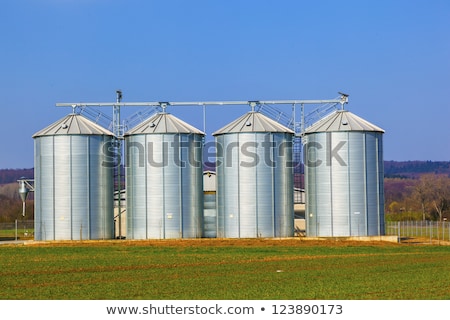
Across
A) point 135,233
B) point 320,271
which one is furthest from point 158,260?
point 135,233

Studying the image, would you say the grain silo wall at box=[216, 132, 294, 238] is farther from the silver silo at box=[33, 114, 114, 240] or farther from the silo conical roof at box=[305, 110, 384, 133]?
the silver silo at box=[33, 114, 114, 240]

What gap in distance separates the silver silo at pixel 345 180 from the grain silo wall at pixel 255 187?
2.13 meters

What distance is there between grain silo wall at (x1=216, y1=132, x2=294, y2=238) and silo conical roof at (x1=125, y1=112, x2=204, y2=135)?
3381 millimetres

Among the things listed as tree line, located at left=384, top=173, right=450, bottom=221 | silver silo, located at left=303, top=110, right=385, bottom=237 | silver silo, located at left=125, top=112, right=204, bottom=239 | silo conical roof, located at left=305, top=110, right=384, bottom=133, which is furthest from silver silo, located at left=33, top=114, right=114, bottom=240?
tree line, located at left=384, top=173, right=450, bottom=221

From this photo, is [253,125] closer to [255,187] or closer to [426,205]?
[255,187]

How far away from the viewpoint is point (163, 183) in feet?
228

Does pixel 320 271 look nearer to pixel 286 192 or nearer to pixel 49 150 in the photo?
pixel 286 192

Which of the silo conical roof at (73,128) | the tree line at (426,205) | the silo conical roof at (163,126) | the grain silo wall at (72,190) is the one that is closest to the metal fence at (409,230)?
the grain silo wall at (72,190)

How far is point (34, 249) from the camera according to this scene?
62.5 m

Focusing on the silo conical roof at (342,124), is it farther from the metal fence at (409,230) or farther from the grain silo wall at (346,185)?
the metal fence at (409,230)

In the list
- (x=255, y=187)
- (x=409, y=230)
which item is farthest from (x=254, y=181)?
(x=409, y=230)

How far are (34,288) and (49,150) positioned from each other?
125ft

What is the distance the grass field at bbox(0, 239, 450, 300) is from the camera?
103 ft

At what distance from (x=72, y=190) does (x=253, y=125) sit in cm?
1492
